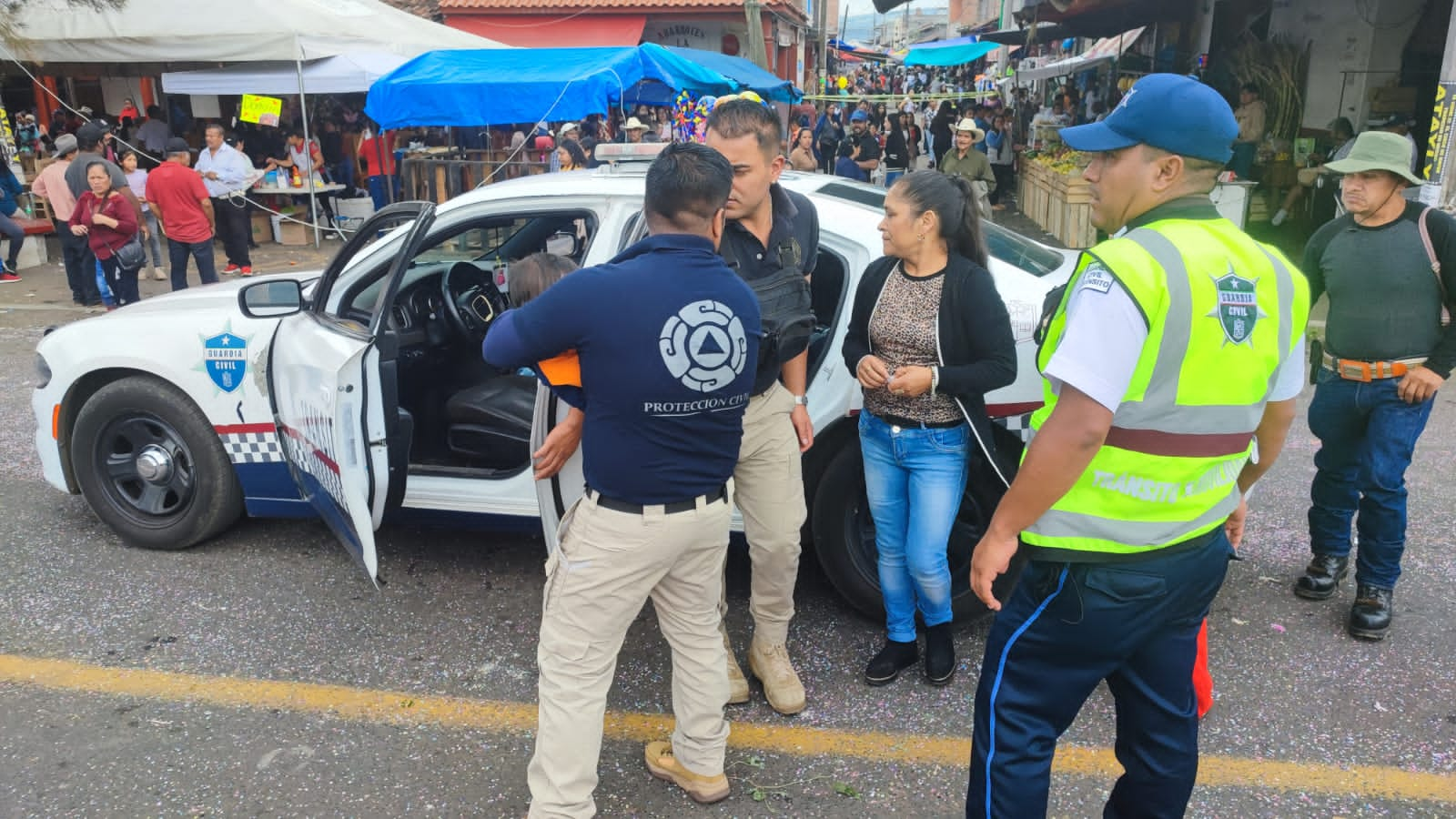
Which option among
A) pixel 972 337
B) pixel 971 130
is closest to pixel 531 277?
pixel 972 337

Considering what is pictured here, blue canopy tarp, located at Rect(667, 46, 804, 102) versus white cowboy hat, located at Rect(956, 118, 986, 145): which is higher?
blue canopy tarp, located at Rect(667, 46, 804, 102)

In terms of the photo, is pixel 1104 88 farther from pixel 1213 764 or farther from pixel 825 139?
pixel 1213 764

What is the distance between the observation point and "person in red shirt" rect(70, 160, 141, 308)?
9305mm

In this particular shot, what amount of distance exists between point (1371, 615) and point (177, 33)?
1272 cm

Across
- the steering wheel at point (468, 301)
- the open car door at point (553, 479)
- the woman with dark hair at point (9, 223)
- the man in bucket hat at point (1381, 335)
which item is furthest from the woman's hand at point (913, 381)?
the woman with dark hair at point (9, 223)

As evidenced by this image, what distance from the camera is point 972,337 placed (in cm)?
296

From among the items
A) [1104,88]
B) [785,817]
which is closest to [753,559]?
[785,817]

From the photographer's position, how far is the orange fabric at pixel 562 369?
2314mm

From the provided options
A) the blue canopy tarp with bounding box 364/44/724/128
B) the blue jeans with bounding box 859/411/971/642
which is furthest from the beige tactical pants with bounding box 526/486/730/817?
the blue canopy tarp with bounding box 364/44/724/128

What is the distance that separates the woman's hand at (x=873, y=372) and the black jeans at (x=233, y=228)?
33.7 feet

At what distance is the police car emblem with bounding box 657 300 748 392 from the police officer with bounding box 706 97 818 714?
47cm

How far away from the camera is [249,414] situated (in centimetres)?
395

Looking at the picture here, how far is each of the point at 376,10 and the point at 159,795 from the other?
13701 millimetres

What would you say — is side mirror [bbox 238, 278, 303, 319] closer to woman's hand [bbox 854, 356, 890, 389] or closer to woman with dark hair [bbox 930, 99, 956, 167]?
woman's hand [bbox 854, 356, 890, 389]
